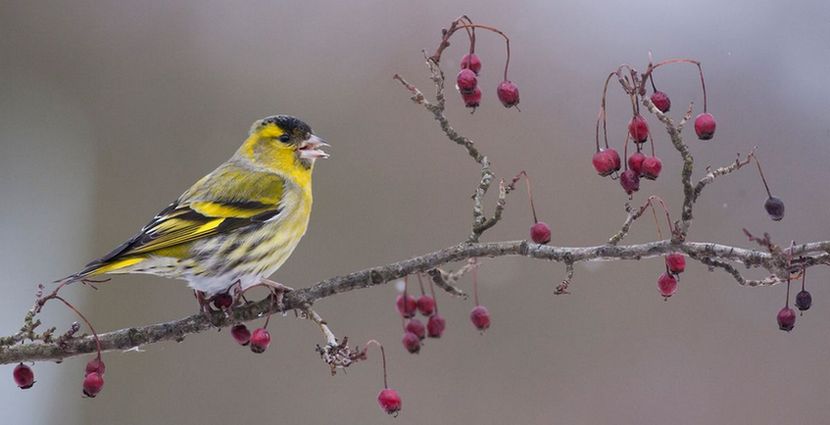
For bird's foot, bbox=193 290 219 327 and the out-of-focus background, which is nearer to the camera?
bird's foot, bbox=193 290 219 327

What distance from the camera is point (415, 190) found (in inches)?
325

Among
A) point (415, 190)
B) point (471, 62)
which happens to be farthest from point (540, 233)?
point (415, 190)

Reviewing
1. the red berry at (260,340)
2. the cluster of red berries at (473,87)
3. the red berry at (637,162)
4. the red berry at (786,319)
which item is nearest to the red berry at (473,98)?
the cluster of red berries at (473,87)

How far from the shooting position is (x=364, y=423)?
7336 mm

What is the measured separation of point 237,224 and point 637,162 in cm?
195

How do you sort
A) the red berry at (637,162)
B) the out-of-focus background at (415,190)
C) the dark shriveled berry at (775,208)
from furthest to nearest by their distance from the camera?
1. the out-of-focus background at (415,190)
2. the red berry at (637,162)
3. the dark shriveled berry at (775,208)

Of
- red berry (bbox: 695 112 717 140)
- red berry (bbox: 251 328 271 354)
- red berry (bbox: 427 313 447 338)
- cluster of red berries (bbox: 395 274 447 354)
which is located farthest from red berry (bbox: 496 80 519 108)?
red berry (bbox: 251 328 271 354)

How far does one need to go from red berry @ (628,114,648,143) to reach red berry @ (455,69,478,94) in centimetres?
53

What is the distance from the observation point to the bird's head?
4.46 m

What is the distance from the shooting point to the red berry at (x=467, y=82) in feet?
9.52

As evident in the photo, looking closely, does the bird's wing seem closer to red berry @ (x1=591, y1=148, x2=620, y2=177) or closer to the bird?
the bird

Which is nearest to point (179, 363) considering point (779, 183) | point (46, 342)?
point (46, 342)

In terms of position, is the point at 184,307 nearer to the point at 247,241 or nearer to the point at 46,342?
the point at 247,241

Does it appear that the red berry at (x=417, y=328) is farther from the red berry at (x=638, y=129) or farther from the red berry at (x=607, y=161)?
the red berry at (x=638, y=129)
